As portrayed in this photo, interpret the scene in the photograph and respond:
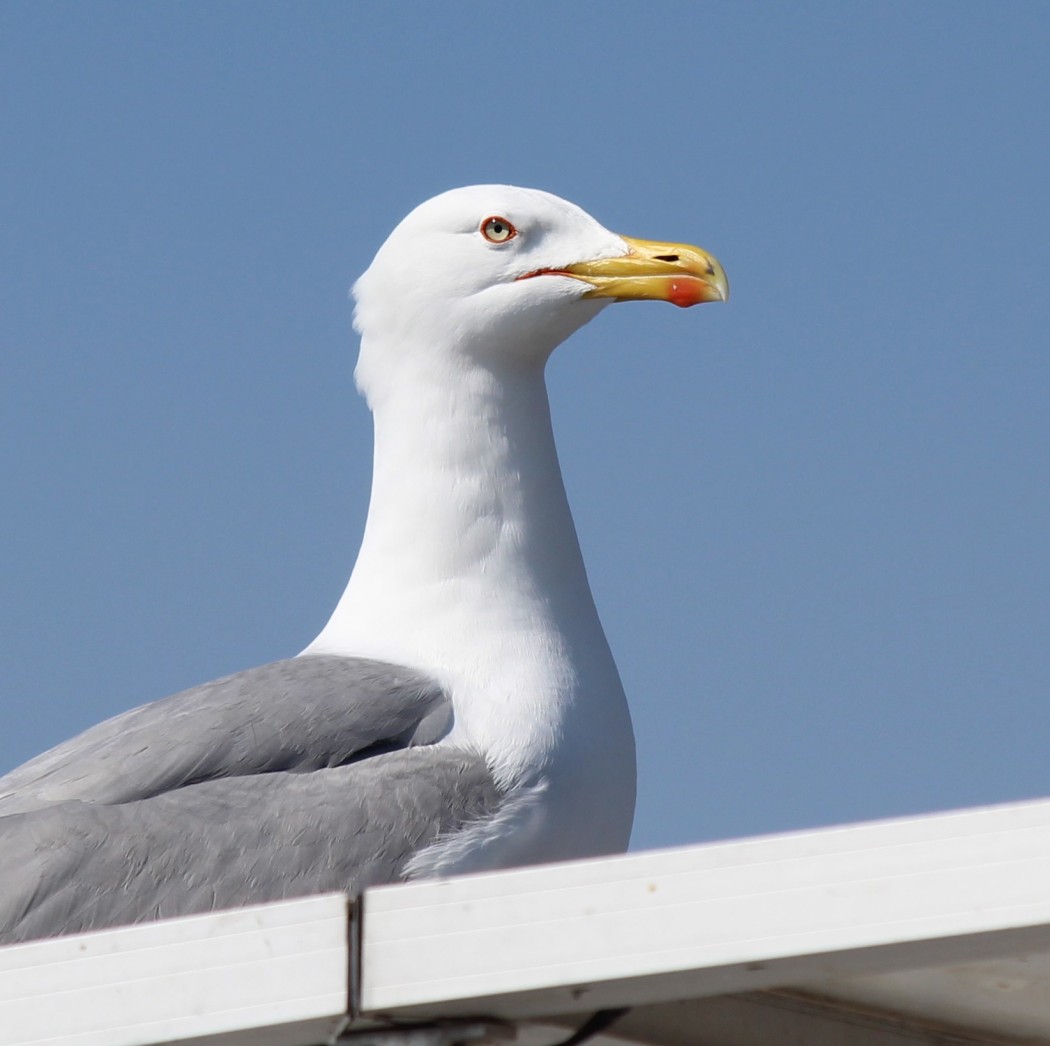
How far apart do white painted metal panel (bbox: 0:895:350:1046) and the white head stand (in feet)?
10.9

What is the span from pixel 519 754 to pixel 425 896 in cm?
217

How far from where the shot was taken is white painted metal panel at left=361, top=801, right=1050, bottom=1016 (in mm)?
2492

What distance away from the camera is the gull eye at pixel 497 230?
19.6 ft

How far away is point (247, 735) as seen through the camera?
488 centimetres

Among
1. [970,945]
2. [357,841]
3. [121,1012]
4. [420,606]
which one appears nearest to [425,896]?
[121,1012]

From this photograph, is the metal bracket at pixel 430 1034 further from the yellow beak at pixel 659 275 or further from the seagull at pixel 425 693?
the yellow beak at pixel 659 275

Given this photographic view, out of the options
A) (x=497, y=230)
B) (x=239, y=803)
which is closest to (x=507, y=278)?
(x=497, y=230)

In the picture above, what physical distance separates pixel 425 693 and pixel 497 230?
66.1 inches

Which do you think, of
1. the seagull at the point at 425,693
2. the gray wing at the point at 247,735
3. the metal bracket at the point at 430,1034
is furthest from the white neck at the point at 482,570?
the metal bracket at the point at 430,1034

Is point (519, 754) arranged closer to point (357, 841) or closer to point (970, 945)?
point (357, 841)

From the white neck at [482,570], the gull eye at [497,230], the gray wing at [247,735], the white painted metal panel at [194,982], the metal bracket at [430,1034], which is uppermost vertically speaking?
the gull eye at [497,230]

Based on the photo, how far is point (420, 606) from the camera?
5414mm

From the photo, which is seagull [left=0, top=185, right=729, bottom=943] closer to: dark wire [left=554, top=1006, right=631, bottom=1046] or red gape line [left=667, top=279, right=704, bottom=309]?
red gape line [left=667, top=279, right=704, bottom=309]

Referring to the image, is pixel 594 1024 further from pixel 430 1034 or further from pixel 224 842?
pixel 224 842
